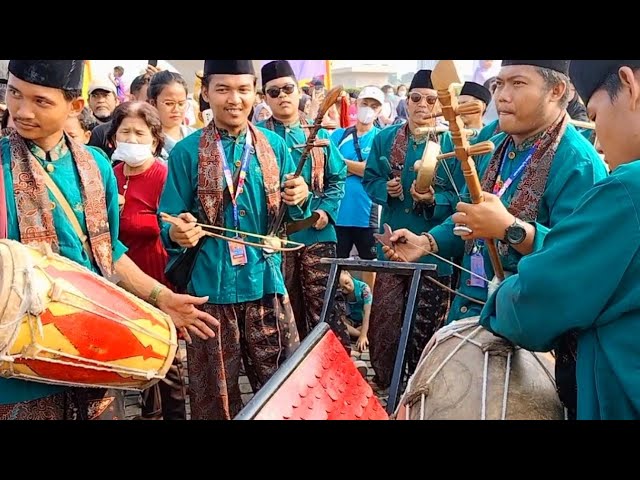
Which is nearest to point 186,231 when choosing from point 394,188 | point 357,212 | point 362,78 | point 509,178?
point 509,178

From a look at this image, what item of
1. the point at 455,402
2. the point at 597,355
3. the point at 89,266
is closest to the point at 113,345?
the point at 89,266

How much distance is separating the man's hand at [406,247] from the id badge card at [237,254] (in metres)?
0.84

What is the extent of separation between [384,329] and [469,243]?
6.48 feet

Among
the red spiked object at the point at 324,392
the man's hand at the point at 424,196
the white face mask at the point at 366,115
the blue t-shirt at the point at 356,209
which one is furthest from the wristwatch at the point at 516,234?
the white face mask at the point at 366,115

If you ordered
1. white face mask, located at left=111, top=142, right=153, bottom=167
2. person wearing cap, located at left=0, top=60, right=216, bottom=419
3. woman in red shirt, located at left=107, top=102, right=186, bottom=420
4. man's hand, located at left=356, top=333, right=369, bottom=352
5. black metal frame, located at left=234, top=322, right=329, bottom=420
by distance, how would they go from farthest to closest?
man's hand, located at left=356, top=333, right=369, bottom=352 → white face mask, located at left=111, top=142, right=153, bottom=167 → woman in red shirt, located at left=107, top=102, right=186, bottom=420 → person wearing cap, located at left=0, top=60, right=216, bottom=419 → black metal frame, located at left=234, top=322, right=329, bottom=420

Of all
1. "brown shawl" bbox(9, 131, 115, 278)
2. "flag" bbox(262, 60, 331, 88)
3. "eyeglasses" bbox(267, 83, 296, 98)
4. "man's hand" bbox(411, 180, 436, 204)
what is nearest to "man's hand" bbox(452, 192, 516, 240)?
"brown shawl" bbox(9, 131, 115, 278)

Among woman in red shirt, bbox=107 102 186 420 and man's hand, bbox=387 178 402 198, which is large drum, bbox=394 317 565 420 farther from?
man's hand, bbox=387 178 402 198

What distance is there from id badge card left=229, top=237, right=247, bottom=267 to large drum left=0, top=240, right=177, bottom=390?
3.17 feet

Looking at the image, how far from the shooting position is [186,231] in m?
3.50

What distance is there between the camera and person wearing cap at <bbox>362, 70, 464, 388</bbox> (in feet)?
15.7

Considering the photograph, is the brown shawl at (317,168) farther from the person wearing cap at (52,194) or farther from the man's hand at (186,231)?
the person wearing cap at (52,194)

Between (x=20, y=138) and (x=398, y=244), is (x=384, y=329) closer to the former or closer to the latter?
(x=398, y=244)

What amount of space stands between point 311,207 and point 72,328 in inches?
114

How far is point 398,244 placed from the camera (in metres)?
3.25
